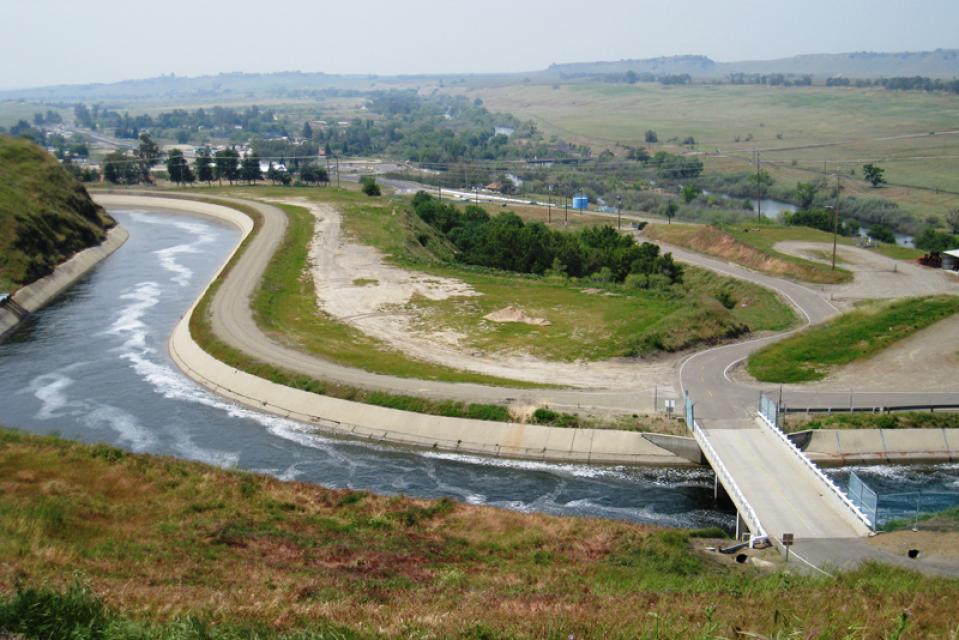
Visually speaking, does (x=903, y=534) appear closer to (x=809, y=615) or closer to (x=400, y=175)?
(x=809, y=615)

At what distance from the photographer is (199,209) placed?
13012 centimetres

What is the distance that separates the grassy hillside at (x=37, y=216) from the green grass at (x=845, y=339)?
5874 centimetres

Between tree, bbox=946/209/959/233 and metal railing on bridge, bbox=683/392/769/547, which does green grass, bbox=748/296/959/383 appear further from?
tree, bbox=946/209/959/233

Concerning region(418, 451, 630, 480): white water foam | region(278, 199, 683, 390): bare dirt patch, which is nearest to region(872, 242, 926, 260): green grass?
region(278, 199, 683, 390): bare dirt patch

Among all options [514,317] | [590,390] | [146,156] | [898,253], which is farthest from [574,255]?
[146,156]

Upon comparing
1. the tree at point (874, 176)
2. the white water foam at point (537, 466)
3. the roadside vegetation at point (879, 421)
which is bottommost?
the white water foam at point (537, 466)

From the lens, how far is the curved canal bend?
37188 millimetres

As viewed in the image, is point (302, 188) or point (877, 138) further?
point (877, 138)

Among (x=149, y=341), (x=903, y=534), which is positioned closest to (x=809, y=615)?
(x=903, y=534)

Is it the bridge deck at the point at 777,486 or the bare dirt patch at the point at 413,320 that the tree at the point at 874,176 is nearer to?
the bare dirt patch at the point at 413,320

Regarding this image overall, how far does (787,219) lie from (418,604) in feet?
309

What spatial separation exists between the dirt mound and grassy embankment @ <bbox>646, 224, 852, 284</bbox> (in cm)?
2589

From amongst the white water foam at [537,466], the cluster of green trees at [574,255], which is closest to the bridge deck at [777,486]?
the white water foam at [537,466]

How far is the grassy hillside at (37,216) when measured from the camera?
76.9m
